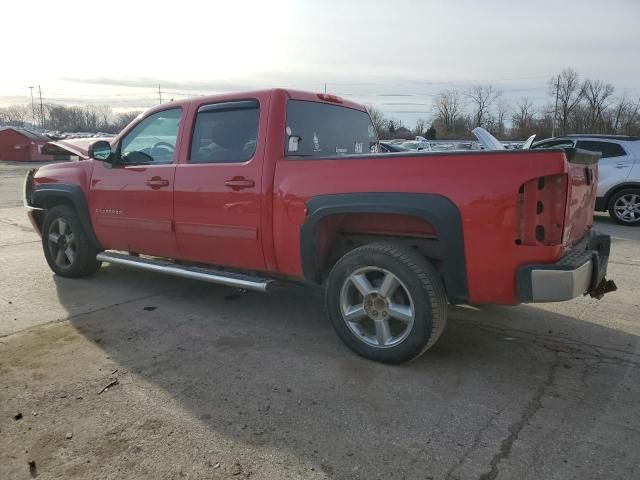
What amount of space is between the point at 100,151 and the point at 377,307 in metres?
3.24

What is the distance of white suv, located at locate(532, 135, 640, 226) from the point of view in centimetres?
1070

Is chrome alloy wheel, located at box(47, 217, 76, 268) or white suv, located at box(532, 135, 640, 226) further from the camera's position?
white suv, located at box(532, 135, 640, 226)

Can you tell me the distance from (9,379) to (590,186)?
4.28 metres

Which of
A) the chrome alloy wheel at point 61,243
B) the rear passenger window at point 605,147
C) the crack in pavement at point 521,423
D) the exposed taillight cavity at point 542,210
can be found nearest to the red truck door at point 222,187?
the chrome alloy wheel at point 61,243

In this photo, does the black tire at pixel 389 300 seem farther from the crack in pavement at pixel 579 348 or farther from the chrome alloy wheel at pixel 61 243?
the chrome alloy wheel at pixel 61 243

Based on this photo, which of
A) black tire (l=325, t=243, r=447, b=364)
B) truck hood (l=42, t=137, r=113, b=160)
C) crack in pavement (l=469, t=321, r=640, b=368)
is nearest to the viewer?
black tire (l=325, t=243, r=447, b=364)

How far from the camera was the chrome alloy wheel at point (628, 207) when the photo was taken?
10703 mm

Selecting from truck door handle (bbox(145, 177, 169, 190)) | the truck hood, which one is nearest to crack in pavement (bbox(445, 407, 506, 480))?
truck door handle (bbox(145, 177, 169, 190))

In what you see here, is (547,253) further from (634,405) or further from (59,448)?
(59,448)

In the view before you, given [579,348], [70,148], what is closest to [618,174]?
[579,348]

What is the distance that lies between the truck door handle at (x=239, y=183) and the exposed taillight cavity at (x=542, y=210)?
6.62ft

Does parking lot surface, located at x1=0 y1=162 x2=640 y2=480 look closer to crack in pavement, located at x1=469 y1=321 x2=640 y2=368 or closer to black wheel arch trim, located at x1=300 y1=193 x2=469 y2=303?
crack in pavement, located at x1=469 y1=321 x2=640 y2=368

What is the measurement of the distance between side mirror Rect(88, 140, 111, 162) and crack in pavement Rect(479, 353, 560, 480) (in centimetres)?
433

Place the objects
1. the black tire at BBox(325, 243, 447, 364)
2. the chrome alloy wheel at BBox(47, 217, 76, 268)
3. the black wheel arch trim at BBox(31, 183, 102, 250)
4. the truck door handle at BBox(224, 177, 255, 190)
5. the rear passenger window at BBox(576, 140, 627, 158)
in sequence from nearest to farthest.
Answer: the black tire at BBox(325, 243, 447, 364)
the truck door handle at BBox(224, 177, 255, 190)
the black wheel arch trim at BBox(31, 183, 102, 250)
the chrome alloy wheel at BBox(47, 217, 76, 268)
the rear passenger window at BBox(576, 140, 627, 158)
